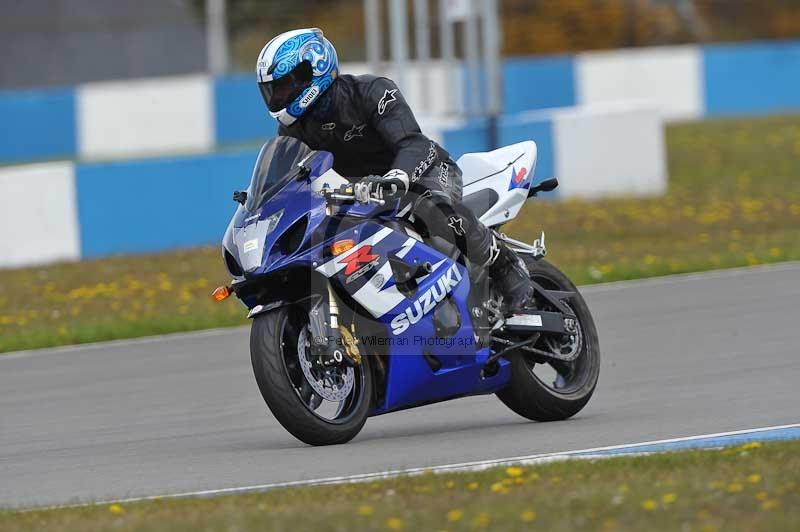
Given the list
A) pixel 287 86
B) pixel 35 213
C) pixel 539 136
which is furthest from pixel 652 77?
pixel 287 86

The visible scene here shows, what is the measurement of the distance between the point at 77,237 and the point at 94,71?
11801 mm

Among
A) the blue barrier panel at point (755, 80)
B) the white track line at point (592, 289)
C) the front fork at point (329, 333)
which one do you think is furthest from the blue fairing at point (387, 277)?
the blue barrier panel at point (755, 80)

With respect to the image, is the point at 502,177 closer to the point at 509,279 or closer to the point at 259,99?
the point at 509,279

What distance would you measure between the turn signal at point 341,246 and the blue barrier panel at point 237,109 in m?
19.2

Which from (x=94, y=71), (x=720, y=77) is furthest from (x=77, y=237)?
(x=720, y=77)

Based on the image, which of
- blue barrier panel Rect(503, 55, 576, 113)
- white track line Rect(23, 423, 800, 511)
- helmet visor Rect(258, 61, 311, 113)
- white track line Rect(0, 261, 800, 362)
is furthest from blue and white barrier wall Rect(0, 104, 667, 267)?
white track line Rect(23, 423, 800, 511)

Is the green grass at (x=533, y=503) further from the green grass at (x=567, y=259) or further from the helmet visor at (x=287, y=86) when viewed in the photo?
the green grass at (x=567, y=259)

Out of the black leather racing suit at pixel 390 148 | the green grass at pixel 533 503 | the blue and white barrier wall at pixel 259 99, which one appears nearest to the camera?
the green grass at pixel 533 503

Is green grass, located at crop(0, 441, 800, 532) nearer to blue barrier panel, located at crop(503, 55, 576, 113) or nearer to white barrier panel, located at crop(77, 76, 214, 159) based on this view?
white barrier panel, located at crop(77, 76, 214, 159)

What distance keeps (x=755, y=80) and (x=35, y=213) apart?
15.9 m

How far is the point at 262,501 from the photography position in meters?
5.48

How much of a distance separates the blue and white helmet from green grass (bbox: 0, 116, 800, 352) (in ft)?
16.8

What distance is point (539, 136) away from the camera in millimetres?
18109

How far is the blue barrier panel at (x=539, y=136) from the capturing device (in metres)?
18.0
